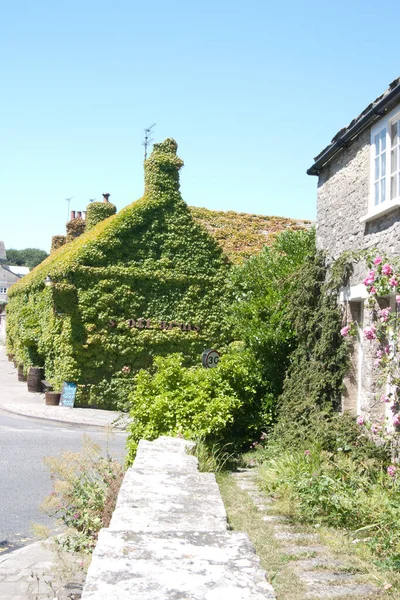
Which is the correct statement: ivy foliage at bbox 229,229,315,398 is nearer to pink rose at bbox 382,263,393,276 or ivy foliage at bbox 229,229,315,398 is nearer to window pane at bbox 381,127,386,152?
window pane at bbox 381,127,386,152

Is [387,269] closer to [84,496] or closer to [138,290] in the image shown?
[84,496]

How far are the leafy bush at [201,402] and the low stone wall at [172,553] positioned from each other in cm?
405

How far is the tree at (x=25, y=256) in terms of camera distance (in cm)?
14562

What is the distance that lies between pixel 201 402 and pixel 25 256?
14641 cm

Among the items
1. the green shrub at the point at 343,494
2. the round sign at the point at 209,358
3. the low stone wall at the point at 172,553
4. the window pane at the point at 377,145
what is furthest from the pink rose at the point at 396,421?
the round sign at the point at 209,358

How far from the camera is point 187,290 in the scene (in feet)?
64.7

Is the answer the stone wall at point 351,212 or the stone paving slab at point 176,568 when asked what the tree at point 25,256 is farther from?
the stone paving slab at point 176,568

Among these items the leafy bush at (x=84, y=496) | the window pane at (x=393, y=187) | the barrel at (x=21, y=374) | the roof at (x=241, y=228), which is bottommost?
the leafy bush at (x=84, y=496)

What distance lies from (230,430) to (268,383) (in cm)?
116

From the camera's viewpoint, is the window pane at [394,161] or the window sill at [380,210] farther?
the window pane at [394,161]

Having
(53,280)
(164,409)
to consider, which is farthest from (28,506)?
(53,280)

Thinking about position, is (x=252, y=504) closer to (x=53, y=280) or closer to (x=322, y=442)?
(x=322, y=442)

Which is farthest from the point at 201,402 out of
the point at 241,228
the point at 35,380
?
the point at 35,380

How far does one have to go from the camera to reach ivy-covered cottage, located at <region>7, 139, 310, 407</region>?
18891mm
